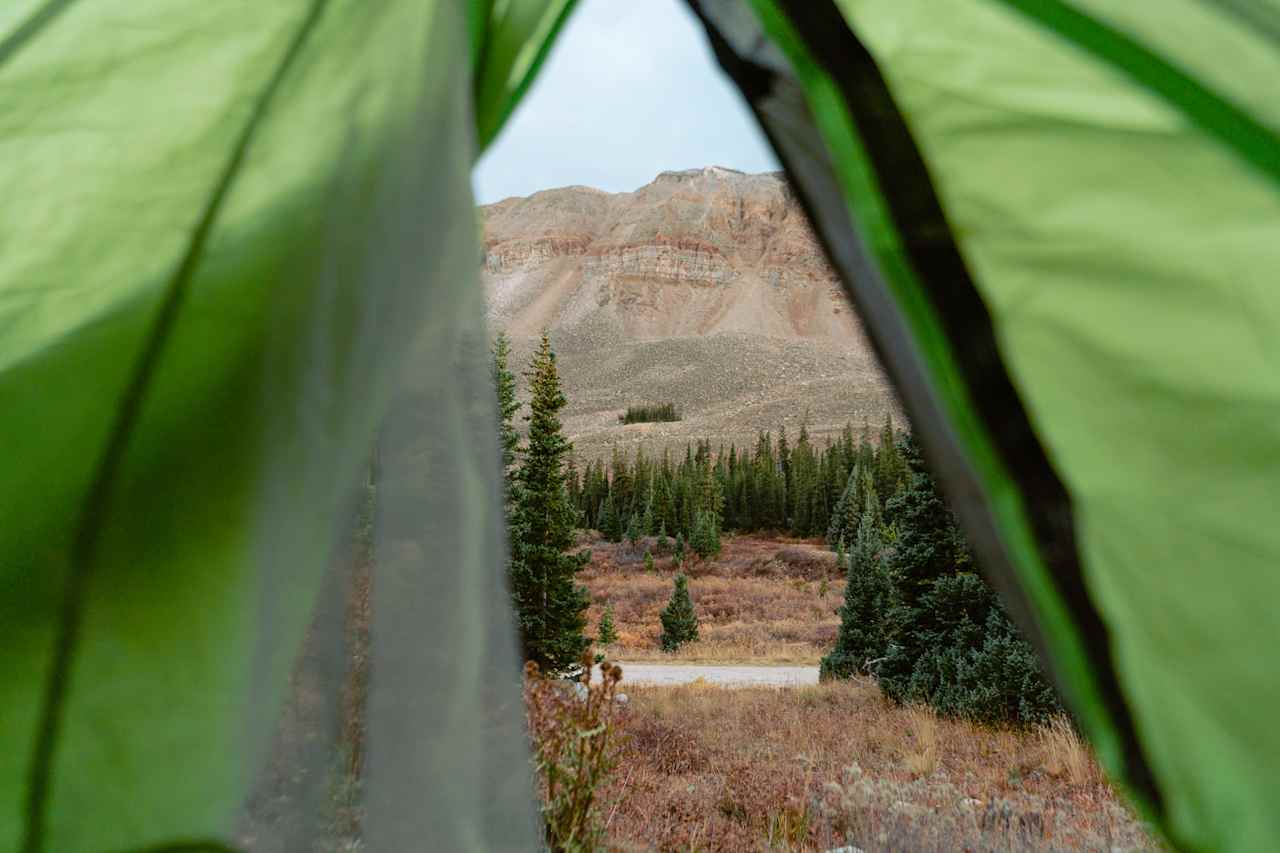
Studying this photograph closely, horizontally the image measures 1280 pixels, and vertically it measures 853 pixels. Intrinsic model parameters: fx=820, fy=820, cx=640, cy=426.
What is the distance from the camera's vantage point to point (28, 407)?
0.47 m

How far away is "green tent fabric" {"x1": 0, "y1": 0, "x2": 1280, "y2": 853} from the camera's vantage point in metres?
0.42

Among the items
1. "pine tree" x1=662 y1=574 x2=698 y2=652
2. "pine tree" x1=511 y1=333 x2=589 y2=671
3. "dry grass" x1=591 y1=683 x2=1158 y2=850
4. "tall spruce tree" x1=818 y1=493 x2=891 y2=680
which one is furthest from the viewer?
"pine tree" x1=662 y1=574 x2=698 y2=652

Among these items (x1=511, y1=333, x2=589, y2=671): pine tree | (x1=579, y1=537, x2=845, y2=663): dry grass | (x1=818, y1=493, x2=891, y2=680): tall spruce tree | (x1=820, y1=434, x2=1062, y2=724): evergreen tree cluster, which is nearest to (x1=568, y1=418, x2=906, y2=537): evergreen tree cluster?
(x1=579, y1=537, x2=845, y2=663): dry grass

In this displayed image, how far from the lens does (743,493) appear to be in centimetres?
2669

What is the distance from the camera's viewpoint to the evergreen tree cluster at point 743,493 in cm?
2478

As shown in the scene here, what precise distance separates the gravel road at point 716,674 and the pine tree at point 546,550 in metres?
1.36

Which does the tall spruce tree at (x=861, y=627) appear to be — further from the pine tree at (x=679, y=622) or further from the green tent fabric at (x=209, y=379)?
the green tent fabric at (x=209, y=379)

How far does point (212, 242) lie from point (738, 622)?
49.7 ft

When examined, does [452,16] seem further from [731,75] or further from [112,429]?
[112,429]

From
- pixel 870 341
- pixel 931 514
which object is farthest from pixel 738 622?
pixel 870 341

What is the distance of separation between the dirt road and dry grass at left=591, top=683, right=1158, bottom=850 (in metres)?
3.10

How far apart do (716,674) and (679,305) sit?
51.3 metres

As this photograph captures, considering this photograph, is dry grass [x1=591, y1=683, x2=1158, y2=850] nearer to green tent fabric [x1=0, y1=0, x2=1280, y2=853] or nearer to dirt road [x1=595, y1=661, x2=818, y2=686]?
green tent fabric [x1=0, y1=0, x2=1280, y2=853]

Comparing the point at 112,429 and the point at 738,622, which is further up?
the point at 112,429
